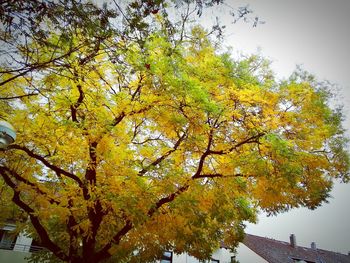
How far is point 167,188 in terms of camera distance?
8602 mm

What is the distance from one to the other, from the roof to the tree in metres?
19.8

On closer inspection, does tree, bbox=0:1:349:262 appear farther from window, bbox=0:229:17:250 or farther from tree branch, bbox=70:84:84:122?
window, bbox=0:229:17:250

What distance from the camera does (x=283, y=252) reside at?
30.7 m

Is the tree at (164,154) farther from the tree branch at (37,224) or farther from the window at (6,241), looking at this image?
the window at (6,241)

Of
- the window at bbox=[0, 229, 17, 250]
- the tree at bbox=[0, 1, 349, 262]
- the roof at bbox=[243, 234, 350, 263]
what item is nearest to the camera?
the tree at bbox=[0, 1, 349, 262]

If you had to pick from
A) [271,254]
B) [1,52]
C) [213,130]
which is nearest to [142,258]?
[213,130]

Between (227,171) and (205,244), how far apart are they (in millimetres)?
2928

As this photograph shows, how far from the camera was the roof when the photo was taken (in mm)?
27844

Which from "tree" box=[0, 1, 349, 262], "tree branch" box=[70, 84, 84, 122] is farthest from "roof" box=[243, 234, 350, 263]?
"tree branch" box=[70, 84, 84, 122]

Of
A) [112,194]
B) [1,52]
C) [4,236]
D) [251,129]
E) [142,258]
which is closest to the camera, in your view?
[1,52]

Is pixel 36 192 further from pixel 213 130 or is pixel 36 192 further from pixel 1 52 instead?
pixel 1 52

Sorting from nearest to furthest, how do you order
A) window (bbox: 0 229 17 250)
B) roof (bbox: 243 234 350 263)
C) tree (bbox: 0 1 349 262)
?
1. tree (bbox: 0 1 349 262)
2. window (bbox: 0 229 17 250)
3. roof (bbox: 243 234 350 263)

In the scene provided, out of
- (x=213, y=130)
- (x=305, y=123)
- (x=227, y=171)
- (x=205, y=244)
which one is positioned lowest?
(x=205, y=244)

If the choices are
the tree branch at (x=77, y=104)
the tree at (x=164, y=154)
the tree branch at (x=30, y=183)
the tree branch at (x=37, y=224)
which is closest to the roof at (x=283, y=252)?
the tree at (x=164, y=154)
